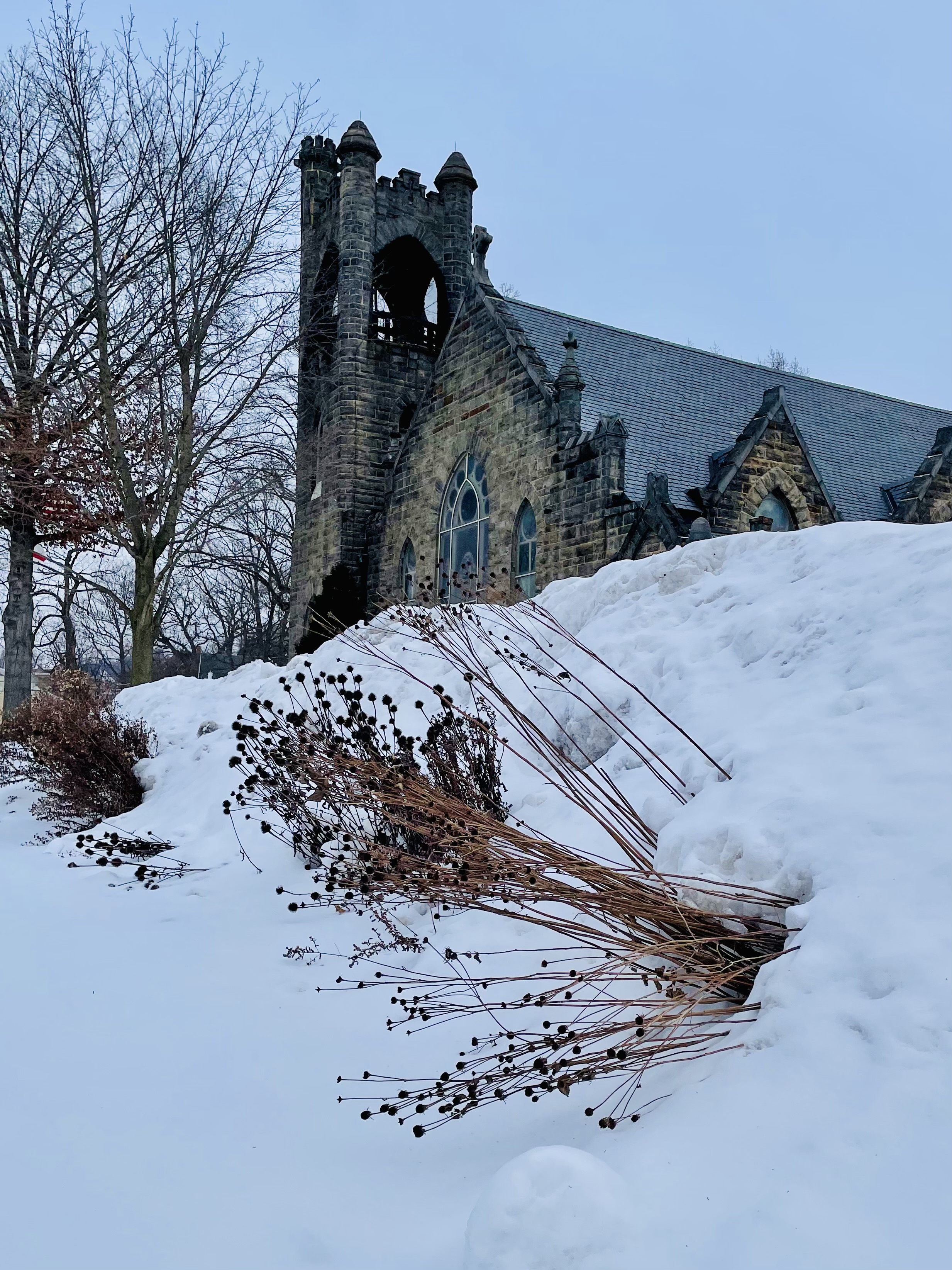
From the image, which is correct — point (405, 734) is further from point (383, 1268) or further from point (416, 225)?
point (416, 225)

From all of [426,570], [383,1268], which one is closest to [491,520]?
[426,570]

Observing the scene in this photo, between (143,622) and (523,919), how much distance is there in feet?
49.7

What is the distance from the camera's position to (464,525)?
1714 centimetres

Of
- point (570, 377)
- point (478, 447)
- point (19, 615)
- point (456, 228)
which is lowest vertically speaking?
point (19, 615)

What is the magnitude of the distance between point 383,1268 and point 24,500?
53.2 feet

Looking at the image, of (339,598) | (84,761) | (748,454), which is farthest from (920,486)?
(84,761)

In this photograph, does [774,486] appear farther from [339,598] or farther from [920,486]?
[339,598]

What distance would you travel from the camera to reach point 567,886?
2850 millimetres

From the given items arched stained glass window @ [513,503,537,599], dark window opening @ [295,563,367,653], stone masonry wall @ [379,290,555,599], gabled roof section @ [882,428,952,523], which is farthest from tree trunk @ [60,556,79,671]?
gabled roof section @ [882,428,952,523]

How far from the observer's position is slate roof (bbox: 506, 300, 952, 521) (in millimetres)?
16266

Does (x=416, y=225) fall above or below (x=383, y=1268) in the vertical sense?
above

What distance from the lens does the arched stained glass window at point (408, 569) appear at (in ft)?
61.8

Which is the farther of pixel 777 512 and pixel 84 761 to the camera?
pixel 777 512

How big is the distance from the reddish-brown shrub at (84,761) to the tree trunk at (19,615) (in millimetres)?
8196
